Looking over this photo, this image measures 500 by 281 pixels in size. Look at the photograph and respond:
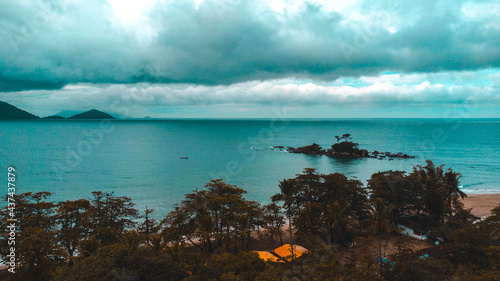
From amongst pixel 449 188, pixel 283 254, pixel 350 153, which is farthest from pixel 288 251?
pixel 350 153

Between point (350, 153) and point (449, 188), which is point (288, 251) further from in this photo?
point (350, 153)

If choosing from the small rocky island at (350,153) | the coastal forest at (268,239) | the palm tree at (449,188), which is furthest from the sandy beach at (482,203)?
the small rocky island at (350,153)

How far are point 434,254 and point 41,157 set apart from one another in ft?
350

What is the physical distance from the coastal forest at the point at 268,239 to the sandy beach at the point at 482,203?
1215 centimetres

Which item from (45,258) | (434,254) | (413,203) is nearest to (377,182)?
(413,203)

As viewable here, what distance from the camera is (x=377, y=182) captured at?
34.9 meters

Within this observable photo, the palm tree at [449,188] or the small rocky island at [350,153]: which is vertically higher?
the palm tree at [449,188]

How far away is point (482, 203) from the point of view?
1832 inches

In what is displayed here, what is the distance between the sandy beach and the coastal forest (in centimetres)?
1215

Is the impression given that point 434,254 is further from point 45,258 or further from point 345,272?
point 45,258

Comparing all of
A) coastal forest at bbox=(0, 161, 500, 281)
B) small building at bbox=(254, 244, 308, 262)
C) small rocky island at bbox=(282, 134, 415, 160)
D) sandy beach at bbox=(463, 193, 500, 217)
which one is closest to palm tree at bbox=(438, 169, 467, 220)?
coastal forest at bbox=(0, 161, 500, 281)

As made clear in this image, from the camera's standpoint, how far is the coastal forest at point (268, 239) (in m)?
15.9

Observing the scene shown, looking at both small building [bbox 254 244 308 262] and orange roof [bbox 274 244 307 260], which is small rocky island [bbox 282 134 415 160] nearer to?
orange roof [bbox 274 244 307 260]

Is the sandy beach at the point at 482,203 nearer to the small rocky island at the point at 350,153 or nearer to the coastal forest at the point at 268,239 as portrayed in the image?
the coastal forest at the point at 268,239
